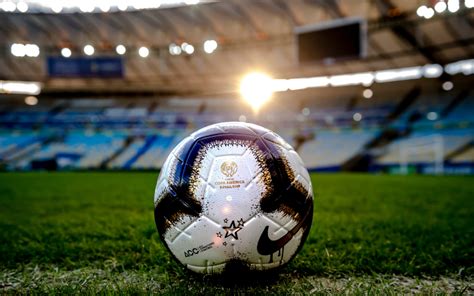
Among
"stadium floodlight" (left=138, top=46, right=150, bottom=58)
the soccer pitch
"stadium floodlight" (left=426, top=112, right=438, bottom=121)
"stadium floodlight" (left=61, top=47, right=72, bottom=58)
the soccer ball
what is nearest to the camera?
the soccer ball

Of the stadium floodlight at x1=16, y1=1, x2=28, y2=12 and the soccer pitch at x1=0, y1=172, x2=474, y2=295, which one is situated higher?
the stadium floodlight at x1=16, y1=1, x2=28, y2=12

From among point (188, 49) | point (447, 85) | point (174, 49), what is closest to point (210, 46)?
point (188, 49)

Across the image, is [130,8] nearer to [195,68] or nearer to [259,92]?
[195,68]

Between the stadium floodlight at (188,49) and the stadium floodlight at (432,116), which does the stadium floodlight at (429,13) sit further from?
the stadium floodlight at (188,49)

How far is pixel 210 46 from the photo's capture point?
78.1 ft

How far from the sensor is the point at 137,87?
2728 cm

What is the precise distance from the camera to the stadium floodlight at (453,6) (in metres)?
16.4

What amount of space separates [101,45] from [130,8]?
12.9 feet

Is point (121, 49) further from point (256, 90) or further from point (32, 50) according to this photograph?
point (256, 90)

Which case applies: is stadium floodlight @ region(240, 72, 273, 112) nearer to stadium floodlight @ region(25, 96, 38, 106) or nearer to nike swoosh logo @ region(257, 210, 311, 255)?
stadium floodlight @ region(25, 96, 38, 106)

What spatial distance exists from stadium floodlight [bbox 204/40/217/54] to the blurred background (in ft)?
0.43

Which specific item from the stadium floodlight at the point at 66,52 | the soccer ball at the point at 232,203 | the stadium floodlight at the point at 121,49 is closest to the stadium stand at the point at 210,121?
the stadium floodlight at the point at 66,52

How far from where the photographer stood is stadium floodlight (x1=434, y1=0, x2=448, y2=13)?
1655 cm

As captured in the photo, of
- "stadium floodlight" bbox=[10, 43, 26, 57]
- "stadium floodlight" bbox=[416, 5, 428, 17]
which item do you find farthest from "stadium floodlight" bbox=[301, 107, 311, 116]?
"stadium floodlight" bbox=[10, 43, 26, 57]
